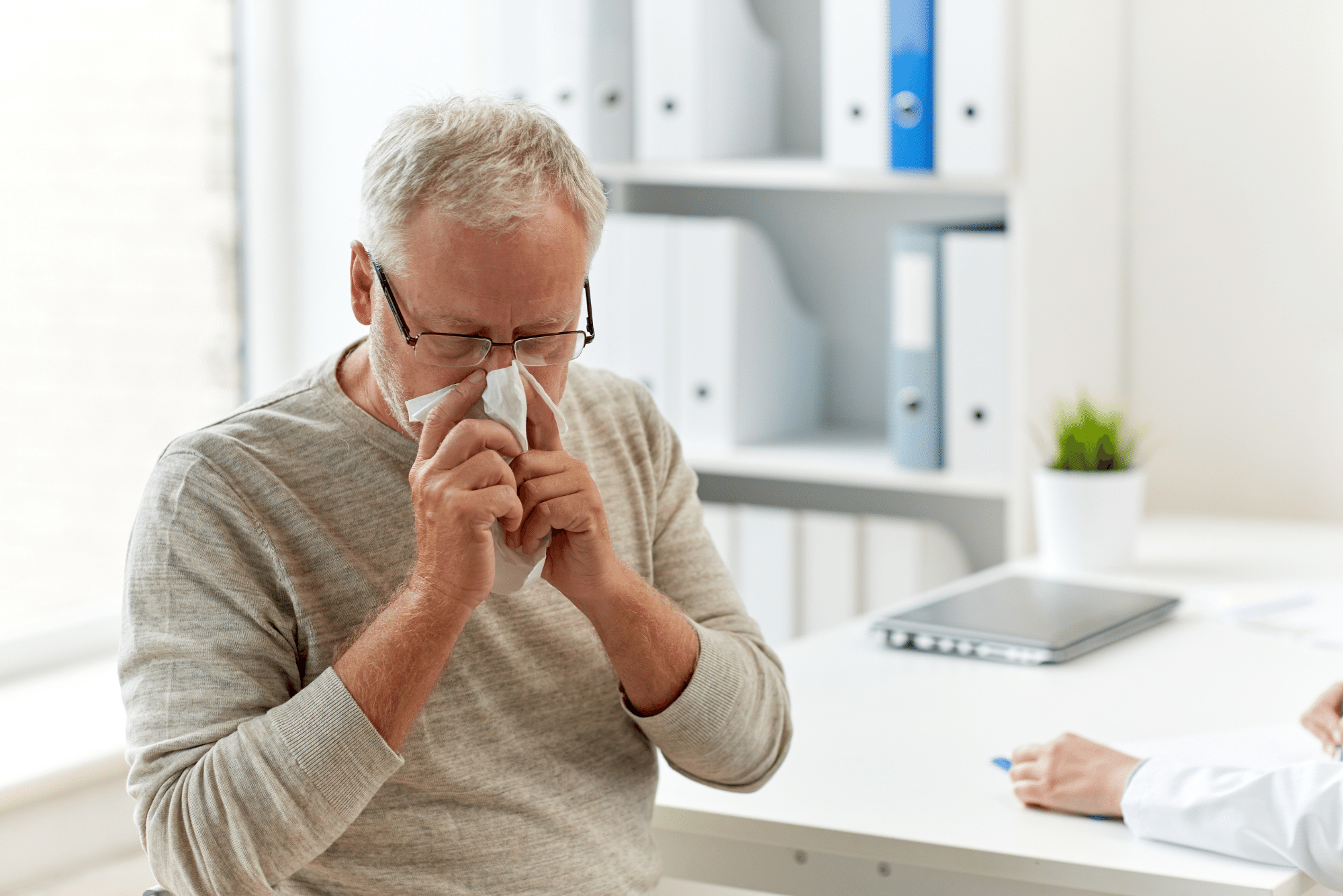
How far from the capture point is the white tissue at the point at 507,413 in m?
1.18

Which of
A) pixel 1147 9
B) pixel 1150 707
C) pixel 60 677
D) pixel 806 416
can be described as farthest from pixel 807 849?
pixel 1147 9

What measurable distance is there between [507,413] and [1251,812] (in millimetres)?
686

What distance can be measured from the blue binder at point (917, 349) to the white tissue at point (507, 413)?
126 centimetres

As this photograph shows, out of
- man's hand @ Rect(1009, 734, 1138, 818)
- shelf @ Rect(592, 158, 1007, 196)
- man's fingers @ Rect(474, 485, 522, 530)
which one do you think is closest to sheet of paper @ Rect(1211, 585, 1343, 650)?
man's hand @ Rect(1009, 734, 1138, 818)

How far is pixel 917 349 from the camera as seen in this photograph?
2.44 metres

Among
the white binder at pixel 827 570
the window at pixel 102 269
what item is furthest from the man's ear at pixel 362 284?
the white binder at pixel 827 570

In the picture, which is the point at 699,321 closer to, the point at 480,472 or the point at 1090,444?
the point at 1090,444

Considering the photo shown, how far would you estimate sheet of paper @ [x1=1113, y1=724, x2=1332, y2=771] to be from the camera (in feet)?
4.84

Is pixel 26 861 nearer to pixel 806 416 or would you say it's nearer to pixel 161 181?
pixel 161 181

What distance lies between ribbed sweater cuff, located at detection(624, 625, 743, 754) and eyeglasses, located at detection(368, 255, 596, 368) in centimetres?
29

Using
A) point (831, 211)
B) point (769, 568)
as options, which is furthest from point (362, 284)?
point (831, 211)

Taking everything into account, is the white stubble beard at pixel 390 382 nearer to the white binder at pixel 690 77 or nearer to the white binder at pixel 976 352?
the white binder at pixel 976 352

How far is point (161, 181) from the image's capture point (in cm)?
247

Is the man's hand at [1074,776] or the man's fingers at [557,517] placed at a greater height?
the man's fingers at [557,517]
